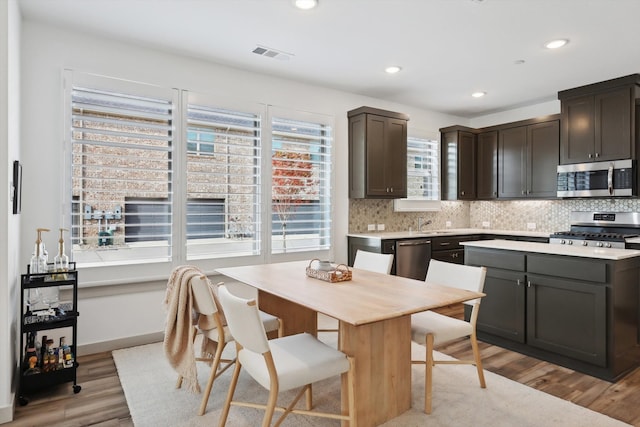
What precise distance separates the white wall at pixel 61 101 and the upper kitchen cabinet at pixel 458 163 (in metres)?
3.03

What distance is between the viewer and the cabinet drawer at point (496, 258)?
332 cm

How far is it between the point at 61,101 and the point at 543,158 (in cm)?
553

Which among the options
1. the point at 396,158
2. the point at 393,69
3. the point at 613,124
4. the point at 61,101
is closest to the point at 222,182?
the point at 61,101

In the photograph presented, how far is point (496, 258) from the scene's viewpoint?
3496mm

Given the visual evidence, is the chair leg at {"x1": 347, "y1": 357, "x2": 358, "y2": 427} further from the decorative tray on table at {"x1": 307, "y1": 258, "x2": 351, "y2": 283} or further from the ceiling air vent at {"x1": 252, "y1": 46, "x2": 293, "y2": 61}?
the ceiling air vent at {"x1": 252, "y1": 46, "x2": 293, "y2": 61}

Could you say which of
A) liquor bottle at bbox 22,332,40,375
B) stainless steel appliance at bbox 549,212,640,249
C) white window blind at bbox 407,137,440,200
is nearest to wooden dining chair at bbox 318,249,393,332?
liquor bottle at bbox 22,332,40,375

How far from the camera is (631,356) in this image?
2.98m

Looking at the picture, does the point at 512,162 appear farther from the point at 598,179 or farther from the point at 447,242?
the point at 447,242

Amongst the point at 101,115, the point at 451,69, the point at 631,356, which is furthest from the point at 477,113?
the point at 101,115

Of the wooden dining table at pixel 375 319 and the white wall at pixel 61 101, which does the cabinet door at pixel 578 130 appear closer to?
the wooden dining table at pixel 375 319

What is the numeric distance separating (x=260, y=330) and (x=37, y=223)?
2478 mm

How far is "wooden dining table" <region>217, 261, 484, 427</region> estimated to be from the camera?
1.92 m

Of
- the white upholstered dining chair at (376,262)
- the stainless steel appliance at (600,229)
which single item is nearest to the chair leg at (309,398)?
the white upholstered dining chair at (376,262)

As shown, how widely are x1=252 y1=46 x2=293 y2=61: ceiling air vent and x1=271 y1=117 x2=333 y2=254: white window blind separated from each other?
28.4 inches
